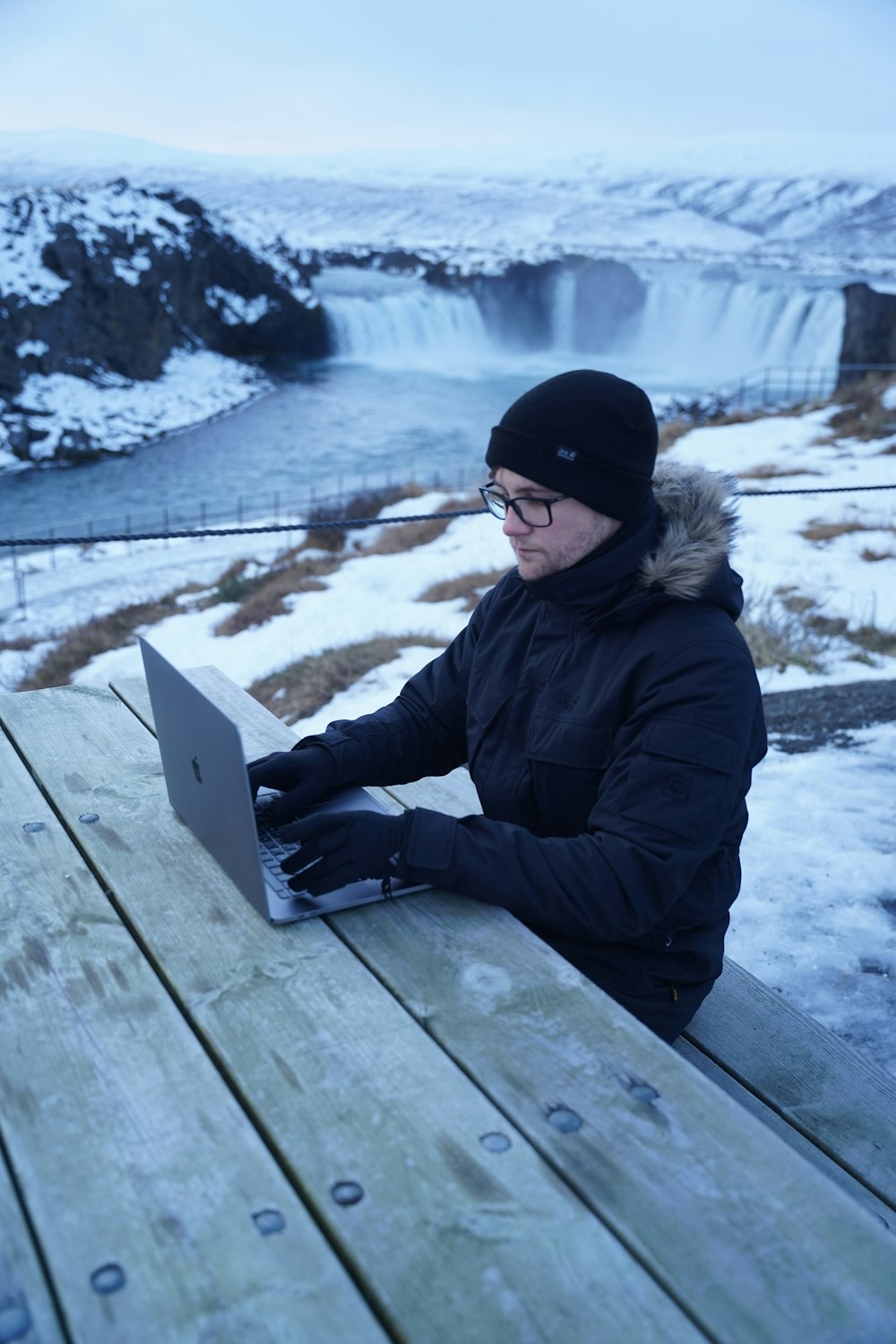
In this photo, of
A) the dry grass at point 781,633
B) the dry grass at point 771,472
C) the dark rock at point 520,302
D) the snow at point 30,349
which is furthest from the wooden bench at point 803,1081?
the dark rock at point 520,302

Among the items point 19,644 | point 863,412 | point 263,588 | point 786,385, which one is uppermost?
point 863,412

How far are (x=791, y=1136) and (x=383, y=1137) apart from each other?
2.39ft

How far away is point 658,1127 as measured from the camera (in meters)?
1.10

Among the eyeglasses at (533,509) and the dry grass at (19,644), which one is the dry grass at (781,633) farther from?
the dry grass at (19,644)

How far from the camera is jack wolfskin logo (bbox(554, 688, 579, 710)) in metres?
1.71

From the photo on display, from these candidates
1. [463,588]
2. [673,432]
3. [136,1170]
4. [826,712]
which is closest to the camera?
[136,1170]

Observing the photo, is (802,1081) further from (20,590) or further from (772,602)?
(20,590)

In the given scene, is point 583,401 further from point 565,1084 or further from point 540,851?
point 565,1084

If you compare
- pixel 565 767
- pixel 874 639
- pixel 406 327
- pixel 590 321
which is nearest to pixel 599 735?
pixel 565 767

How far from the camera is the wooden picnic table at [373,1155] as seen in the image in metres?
0.90

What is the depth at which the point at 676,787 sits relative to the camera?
4.87 feet

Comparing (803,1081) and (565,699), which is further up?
(565,699)

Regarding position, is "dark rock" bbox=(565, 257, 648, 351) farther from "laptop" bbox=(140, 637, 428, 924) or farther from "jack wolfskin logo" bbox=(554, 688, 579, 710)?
"laptop" bbox=(140, 637, 428, 924)

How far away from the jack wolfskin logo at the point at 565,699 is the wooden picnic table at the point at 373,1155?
1.14 ft
